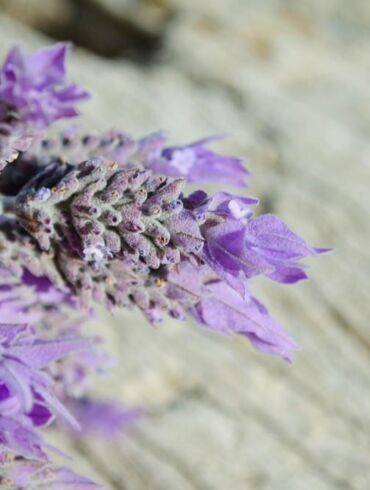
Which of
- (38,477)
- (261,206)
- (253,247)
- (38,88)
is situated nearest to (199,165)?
(38,88)

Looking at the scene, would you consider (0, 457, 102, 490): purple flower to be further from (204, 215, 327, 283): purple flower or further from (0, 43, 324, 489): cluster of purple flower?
(204, 215, 327, 283): purple flower

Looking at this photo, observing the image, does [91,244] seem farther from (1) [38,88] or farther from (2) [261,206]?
(2) [261,206]

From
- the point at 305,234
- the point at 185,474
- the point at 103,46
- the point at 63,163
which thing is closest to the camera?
the point at 63,163

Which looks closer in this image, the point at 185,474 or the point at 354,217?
the point at 185,474

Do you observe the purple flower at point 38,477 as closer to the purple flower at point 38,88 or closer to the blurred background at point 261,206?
the purple flower at point 38,88

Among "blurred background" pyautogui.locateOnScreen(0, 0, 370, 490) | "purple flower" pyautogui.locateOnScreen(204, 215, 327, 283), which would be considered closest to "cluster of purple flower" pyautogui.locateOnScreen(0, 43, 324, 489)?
"purple flower" pyautogui.locateOnScreen(204, 215, 327, 283)

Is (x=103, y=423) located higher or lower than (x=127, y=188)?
lower

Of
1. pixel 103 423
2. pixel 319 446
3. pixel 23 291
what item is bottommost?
pixel 103 423

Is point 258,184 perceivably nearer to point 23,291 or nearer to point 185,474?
point 185,474

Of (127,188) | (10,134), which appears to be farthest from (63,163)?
(127,188)
